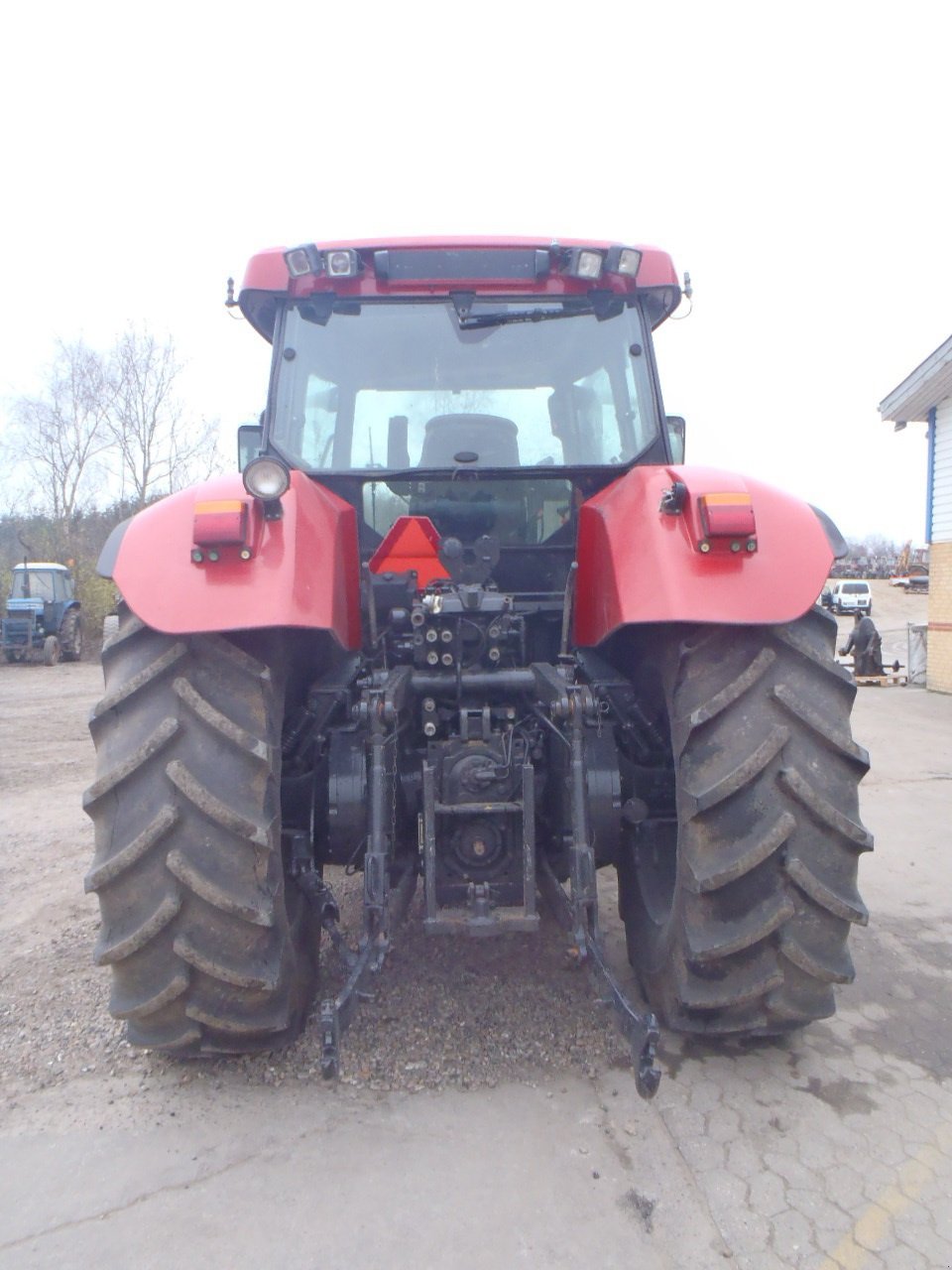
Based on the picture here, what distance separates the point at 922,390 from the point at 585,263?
Result: 39.1 ft

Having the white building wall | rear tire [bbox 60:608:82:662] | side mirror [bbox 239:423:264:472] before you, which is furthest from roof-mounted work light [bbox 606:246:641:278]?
rear tire [bbox 60:608:82:662]

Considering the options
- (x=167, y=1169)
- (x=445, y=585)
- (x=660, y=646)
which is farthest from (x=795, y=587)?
(x=167, y=1169)

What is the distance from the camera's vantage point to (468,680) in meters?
2.83

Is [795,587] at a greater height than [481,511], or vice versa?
[481,511]

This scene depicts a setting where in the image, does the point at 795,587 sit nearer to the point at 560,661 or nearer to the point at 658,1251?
the point at 560,661

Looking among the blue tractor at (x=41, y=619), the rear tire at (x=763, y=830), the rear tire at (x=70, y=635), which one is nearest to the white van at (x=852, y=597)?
the rear tire at (x=70, y=635)

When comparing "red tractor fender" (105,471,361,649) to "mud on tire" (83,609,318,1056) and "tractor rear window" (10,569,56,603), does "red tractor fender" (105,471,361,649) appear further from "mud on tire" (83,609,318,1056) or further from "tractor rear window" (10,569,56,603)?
"tractor rear window" (10,569,56,603)

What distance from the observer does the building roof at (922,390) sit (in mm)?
12375

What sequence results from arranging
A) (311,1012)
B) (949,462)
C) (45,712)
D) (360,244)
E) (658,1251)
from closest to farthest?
(658,1251) → (311,1012) → (360,244) → (45,712) → (949,462)

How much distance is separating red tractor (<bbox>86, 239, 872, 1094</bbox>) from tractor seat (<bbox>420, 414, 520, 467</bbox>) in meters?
0.01

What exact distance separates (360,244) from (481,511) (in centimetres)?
104

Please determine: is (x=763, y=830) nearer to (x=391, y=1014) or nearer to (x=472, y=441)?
(x=391, y=1014)

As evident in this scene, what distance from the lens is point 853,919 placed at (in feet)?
7.84

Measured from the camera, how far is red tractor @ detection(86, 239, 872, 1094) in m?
2.35
